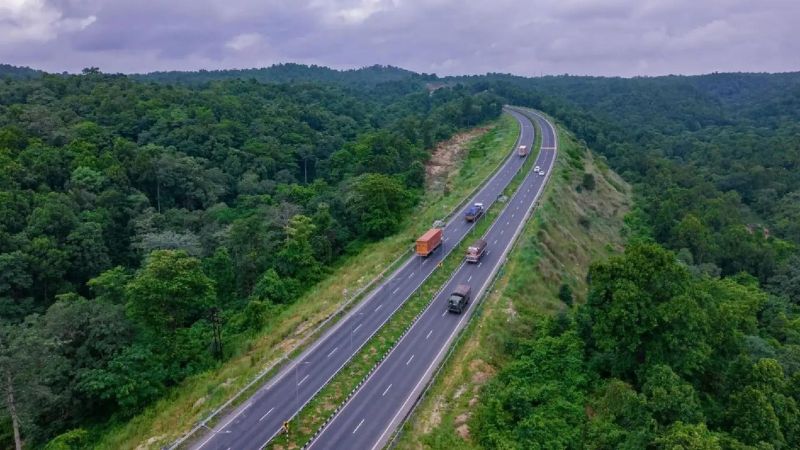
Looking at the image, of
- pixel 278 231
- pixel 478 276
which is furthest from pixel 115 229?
pixel 478 276

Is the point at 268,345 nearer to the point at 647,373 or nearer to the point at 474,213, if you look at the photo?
the point at 647,373

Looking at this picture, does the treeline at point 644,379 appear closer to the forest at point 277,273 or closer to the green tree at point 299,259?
the forest at point 277,273

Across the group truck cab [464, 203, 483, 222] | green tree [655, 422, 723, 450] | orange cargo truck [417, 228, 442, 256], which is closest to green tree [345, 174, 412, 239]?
truck cab [464, 203, 483, 222]

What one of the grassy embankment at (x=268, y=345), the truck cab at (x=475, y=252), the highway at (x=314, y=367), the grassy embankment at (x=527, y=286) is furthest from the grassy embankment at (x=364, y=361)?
the grassy embankment at (x=268, y=345)

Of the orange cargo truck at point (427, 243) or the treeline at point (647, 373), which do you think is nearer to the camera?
the treeline at point (647, 373)

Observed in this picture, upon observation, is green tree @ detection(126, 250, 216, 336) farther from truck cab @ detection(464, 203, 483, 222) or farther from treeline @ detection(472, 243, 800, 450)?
truck cab @ detection(464, 203, 483, 222)

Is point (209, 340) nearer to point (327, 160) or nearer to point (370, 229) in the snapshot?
point (370, 229)

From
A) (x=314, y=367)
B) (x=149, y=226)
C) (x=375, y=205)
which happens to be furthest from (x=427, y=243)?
(x=149, y=226)
